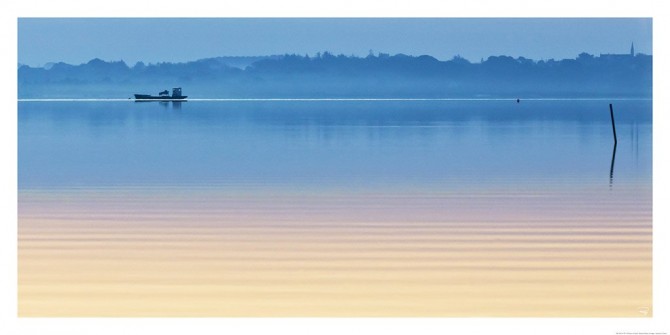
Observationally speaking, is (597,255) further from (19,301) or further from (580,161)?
(580,161)

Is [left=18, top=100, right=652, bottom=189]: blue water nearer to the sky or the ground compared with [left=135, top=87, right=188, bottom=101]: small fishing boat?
nearer to the ground

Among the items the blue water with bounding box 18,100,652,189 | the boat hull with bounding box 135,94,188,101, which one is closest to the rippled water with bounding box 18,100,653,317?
the blue water with bounding box 18,100,652,189

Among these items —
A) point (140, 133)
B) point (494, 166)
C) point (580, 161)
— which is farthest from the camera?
point (140, 133)

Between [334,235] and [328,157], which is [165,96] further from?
[334,235]

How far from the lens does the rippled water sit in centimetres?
1259

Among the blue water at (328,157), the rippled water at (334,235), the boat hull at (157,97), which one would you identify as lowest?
the rippled water at (334,235)

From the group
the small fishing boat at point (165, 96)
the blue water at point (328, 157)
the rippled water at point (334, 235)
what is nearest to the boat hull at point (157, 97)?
the small fishing boat at point (165, 96)

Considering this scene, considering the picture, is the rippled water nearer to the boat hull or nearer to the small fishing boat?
the boat hull

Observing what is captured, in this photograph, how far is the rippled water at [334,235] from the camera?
12.6 meters

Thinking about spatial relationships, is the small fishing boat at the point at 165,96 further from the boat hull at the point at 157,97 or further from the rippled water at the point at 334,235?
the rippled water at the point at 334,235

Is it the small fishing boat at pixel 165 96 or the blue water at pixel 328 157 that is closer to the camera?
the blue water at pixel 328 157
